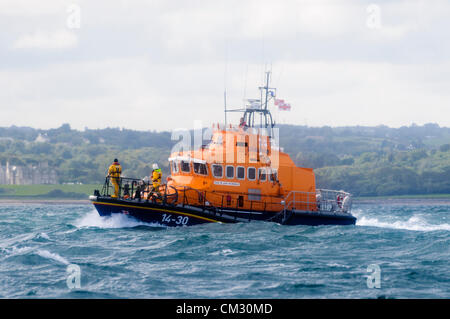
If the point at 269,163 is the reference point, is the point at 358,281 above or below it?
below

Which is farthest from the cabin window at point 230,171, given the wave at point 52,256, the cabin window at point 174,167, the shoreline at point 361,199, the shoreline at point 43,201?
the shoreline at point 361,199

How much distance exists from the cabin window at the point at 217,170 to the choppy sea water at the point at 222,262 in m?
2.16

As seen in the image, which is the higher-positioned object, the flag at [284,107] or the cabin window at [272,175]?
the flag at [284,107]

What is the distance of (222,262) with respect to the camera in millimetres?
15273

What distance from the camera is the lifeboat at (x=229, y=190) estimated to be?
2156cm

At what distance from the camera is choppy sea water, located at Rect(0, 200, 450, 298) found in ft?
40.8

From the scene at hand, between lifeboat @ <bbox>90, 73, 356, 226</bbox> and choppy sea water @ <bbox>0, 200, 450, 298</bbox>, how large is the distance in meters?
0.61

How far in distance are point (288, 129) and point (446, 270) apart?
13388cm

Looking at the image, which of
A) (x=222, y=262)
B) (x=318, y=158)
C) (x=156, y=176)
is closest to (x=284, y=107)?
(x=156, y=176)

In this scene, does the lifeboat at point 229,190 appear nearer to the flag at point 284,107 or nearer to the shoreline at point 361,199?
the flag at point 284,107

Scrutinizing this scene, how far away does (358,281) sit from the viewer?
13.1 metres

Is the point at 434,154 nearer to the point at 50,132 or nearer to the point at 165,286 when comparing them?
the point at 50,132

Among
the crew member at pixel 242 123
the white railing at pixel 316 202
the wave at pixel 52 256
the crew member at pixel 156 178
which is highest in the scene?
the crew member at pixel 242 123
